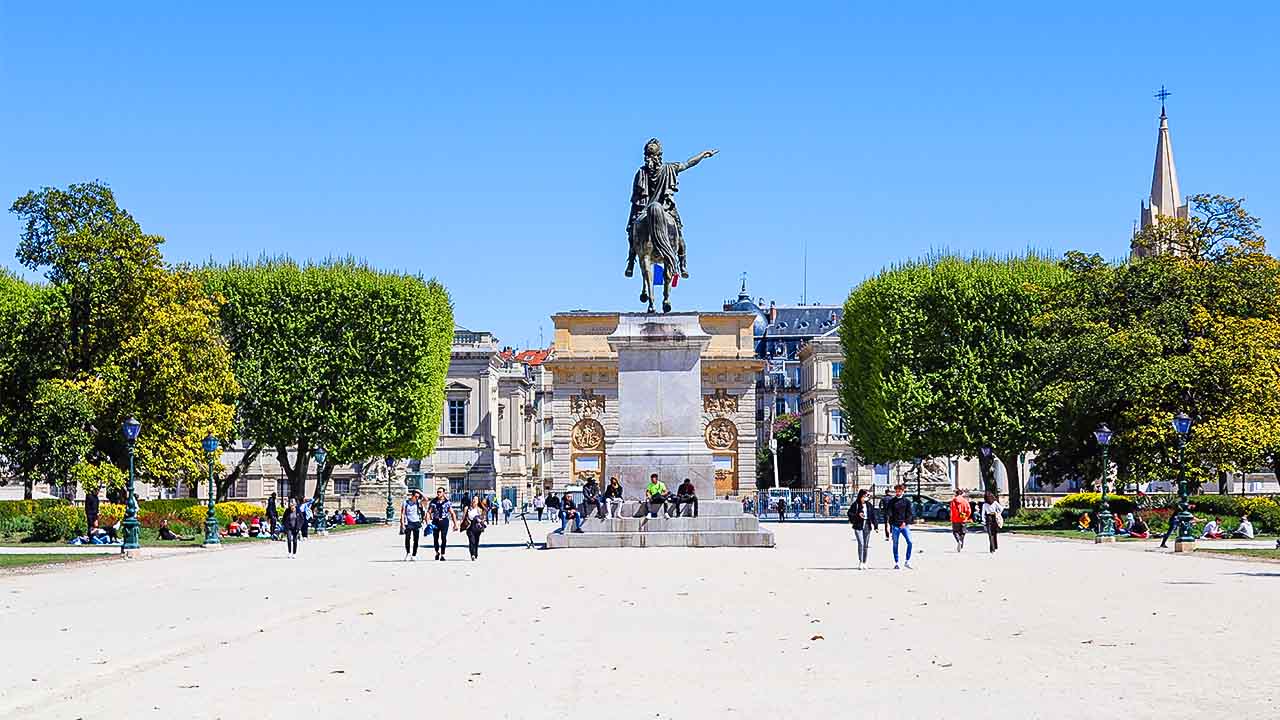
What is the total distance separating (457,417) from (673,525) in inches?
3013

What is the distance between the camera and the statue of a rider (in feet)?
120

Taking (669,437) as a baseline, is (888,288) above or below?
above

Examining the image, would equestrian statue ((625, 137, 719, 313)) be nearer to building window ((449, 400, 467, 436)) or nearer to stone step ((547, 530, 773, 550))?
stone step ((547, 530, 773, 550))

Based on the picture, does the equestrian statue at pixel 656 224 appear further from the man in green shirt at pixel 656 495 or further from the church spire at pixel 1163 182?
the church spire at pixel 1163 182

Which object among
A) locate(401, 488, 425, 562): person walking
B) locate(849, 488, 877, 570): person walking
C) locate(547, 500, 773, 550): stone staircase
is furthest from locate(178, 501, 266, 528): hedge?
locate(849, 488, 877, 570): person walking

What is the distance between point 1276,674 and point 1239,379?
39.1 meters

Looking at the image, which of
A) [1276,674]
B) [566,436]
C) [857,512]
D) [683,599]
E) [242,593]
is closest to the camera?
[1276,674]

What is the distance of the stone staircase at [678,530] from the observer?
35969 millimetres

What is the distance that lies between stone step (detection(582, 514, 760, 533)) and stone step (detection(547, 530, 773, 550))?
0.36 feet

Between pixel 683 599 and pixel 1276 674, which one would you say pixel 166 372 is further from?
pixel 1276 674

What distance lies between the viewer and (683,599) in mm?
21406

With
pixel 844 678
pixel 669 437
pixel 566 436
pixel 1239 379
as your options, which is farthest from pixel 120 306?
pixel 566 436

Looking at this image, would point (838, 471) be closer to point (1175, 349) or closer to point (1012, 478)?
point (1012, 478)

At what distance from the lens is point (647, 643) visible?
51.9 feet
